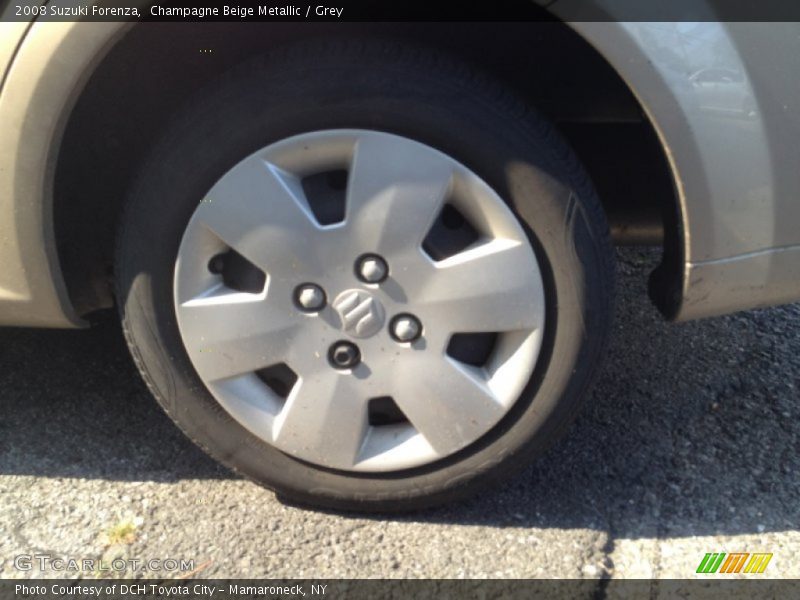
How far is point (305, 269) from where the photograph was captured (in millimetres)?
1881

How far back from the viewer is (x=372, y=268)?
6.11 ft

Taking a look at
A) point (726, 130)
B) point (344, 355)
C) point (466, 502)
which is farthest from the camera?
point (466, 502)

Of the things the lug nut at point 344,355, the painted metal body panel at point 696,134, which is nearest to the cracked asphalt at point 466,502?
the lug nut at point 344,355

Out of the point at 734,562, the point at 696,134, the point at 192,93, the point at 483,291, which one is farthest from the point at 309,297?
the point at 734,562

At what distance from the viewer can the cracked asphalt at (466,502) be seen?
199 centimetres

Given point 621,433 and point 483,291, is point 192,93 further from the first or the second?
point 621,433

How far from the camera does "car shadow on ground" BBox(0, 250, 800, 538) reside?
212 cm

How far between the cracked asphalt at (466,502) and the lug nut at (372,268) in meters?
0.61

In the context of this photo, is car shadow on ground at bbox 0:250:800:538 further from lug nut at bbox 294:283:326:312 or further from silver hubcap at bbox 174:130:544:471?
lug nut at bbox 294:283:326:312

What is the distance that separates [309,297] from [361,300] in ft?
0.36

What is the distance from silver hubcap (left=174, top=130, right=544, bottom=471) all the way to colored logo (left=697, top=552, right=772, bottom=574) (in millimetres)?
560

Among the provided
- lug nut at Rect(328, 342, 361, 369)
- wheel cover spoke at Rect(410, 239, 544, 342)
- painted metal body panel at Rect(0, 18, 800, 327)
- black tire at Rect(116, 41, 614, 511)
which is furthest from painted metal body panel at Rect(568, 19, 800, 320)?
lug nut at Rect(328, 342, 361, 369)

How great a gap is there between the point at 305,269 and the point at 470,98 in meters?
0.49

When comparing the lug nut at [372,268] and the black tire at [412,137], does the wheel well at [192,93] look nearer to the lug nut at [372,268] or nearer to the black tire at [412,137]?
the black tire at [412,137]
